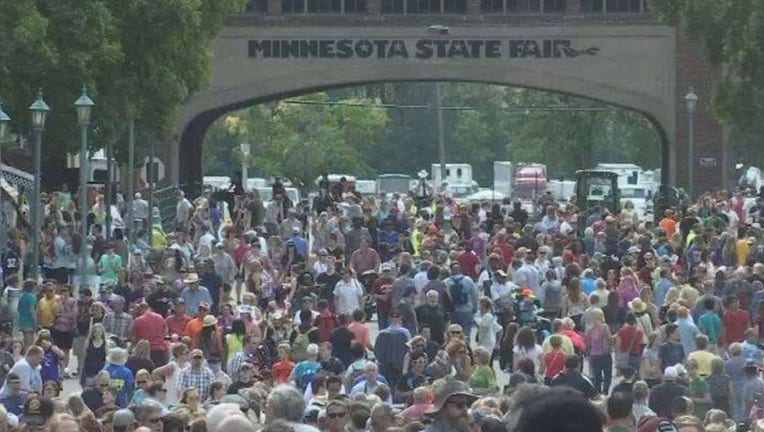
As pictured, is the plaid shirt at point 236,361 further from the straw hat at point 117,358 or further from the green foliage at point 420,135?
the green foliage at point 420,135

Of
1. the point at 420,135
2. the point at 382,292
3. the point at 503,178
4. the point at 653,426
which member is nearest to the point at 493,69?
the point at 382,292

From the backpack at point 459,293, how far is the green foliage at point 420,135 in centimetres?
4365

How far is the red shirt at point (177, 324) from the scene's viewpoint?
24587 mm

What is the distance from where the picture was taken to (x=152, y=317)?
24141mm

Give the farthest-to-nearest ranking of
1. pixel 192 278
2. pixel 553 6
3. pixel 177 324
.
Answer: pixel 553 6, pixel 192 278, pixel 177 324

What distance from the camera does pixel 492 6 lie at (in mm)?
57594

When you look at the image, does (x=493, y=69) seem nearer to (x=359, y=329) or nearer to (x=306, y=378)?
(x=359, y=329)

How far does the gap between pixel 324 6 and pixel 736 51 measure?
16.1 m

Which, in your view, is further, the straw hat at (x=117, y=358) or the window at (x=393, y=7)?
the window at (x=393, y=7)

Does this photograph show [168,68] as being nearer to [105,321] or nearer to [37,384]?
[105,321]

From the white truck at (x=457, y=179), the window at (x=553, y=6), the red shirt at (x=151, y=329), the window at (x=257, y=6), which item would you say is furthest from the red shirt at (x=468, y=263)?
the white truck at (x=457, y=179)


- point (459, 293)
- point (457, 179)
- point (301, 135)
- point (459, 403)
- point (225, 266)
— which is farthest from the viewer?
point (457, 179)

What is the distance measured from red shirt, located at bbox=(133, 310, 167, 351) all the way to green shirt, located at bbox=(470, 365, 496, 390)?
15.9ft

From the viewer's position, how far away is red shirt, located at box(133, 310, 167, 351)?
2383cm
